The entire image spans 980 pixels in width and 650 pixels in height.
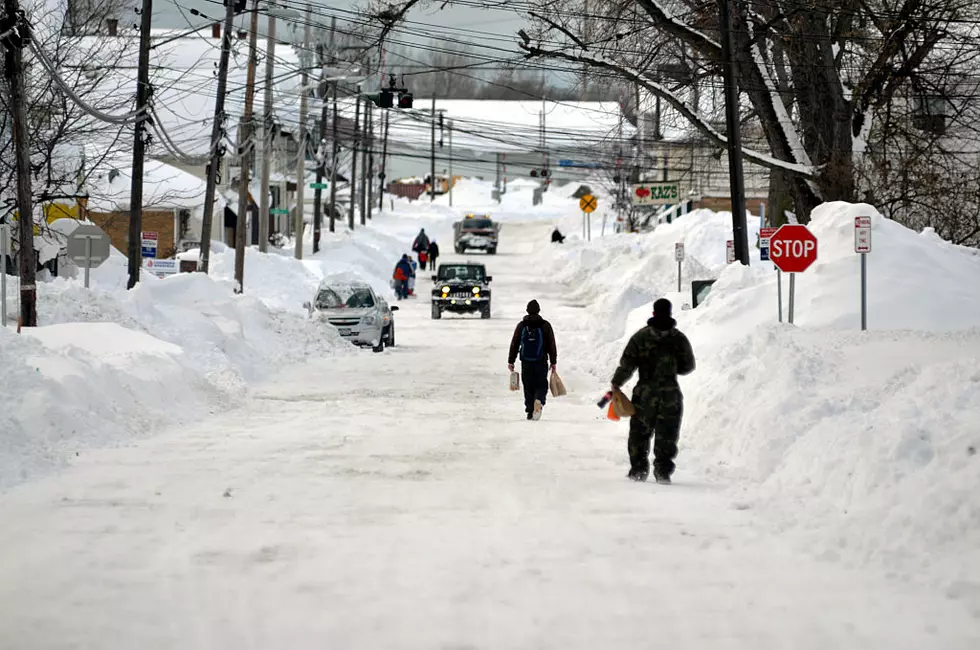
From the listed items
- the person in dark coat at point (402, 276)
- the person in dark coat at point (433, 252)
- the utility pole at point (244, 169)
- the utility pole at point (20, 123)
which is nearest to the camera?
the utility pole at point (20, 123)

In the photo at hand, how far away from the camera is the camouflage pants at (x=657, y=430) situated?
484 inches

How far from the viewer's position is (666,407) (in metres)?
12.4

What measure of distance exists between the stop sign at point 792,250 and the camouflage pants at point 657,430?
9513 millimetres

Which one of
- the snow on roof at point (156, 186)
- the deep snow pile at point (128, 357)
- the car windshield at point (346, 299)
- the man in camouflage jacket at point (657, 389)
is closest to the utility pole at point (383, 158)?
the snow on roof at point (156, 186)

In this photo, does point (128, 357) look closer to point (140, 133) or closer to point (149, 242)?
point (140, 133)

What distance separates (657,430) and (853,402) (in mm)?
1948

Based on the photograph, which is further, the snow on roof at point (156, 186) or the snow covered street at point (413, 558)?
the snow on roof at point (156, 186)

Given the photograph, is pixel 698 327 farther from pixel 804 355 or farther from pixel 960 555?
pixel 960 555

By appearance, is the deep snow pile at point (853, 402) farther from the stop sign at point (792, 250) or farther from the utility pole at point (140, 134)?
the utility pole at point (140, 134)

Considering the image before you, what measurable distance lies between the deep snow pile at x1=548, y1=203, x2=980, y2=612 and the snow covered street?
42 cm

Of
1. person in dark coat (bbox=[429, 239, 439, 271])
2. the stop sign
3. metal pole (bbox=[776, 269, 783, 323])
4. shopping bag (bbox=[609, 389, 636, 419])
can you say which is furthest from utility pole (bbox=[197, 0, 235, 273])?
person in dark coat (bbox=[429, 239, 439, 271])

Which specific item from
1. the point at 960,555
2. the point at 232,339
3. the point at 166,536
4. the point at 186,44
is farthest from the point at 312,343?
the point at 186,44

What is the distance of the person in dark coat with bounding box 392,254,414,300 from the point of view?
1998 inches

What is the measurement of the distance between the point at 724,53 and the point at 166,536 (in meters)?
20.3
